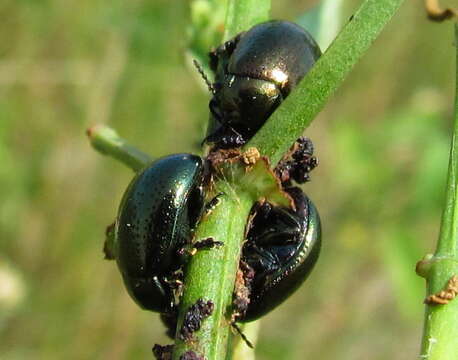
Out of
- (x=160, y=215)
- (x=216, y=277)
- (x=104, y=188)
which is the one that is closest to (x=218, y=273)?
(x=216, y=277)

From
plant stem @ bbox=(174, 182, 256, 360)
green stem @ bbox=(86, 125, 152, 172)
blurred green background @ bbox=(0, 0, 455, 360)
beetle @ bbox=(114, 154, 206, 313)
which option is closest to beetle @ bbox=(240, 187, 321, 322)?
beetle @ bbox=(114, 154, 206, 313)

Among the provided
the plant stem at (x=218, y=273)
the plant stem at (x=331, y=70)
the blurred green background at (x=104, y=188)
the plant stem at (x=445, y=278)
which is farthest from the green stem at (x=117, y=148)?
the blurred green background at (x=104, y=188)

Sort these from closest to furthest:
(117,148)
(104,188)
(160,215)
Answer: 1. (160,215)
2. (117,148)
3. (104,188)

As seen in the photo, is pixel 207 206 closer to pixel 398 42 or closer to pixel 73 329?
pixel 73 329

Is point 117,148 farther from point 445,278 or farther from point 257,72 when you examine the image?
point 445,278

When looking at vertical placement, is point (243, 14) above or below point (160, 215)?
above

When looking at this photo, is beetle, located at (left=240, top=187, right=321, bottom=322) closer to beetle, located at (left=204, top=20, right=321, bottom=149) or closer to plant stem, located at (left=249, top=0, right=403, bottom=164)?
beetle, located at (left=204, top=20, right=321, bottom=149)
